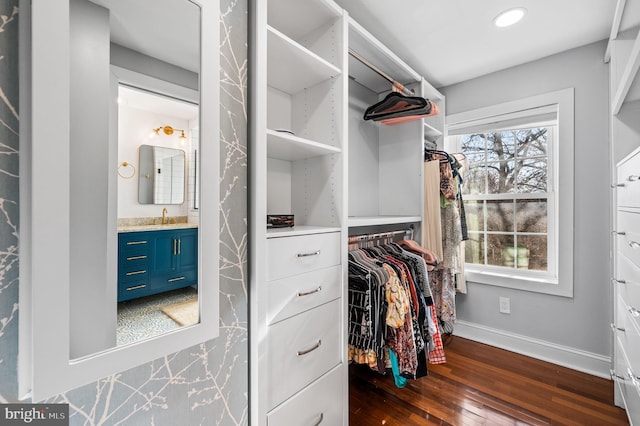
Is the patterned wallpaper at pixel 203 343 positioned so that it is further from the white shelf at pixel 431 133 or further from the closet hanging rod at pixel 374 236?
the white shelf at pixel 431 133

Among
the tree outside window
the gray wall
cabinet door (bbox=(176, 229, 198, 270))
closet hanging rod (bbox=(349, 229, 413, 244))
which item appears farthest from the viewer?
the tree outside window

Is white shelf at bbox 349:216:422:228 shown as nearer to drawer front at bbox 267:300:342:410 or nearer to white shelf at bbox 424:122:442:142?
drawer front at bbox 267:300:342:410

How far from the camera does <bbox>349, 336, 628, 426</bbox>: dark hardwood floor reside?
164 cm

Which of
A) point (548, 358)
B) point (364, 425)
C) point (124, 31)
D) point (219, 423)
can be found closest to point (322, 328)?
point (219, 423)

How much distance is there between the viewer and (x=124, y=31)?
817 mm

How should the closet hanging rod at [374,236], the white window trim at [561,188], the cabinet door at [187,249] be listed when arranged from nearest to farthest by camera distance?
Result: the cabinet door at [187,249]
the closet hanging rod at [374,236]
the white window trim at [561,188]

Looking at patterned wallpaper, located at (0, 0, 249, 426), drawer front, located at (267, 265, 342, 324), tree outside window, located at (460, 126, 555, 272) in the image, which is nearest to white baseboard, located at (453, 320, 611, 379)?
tree outside window, located at (460, 126, 555, 272)

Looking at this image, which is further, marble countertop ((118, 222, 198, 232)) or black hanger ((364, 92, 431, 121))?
black hanger ((364, 92, 431, 121))

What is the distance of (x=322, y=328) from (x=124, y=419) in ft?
2.59

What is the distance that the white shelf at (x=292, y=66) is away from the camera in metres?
1.22

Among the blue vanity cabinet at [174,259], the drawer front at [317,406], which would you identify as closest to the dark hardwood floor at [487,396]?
the drawer front at [317,406]

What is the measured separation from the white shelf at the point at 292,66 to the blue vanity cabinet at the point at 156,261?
0.87 meters

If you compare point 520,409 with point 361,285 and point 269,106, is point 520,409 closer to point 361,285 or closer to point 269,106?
point 361,285

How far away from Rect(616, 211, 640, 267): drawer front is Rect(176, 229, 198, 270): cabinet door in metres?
1.72
